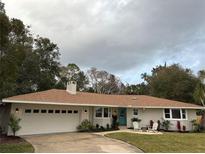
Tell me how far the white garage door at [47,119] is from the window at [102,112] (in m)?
2.23

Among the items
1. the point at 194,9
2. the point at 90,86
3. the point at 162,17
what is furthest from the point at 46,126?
the point at 90,86

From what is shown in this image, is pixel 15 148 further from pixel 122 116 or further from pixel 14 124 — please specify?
pixel 122 116

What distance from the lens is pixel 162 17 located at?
60.8 feet

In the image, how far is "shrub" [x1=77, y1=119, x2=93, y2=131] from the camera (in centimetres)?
2220

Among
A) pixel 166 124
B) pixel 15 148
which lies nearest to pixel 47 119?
pixel 15 148

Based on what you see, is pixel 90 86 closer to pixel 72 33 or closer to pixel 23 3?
pixel 72 33

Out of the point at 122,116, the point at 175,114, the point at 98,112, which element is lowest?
the point at 122,116

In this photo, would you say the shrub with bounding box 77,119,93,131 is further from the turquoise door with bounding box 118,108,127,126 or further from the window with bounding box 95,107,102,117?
the turquoise door with bounding box 118,108,127,126

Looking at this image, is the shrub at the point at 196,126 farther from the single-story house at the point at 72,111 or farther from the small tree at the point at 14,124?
the small tree at the point at 14,124

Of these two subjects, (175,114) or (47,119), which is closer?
(47,119)

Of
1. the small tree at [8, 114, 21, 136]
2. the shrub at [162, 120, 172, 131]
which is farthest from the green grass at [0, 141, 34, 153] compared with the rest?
the shrub at [162, 120, 172, 131]

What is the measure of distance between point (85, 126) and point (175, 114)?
948 cm

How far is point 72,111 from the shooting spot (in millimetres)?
22453

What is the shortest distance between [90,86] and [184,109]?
31.9 m
